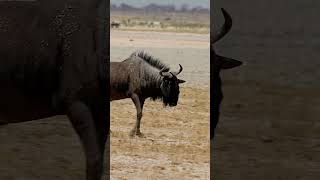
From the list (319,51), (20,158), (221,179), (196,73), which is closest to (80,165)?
(20,158)

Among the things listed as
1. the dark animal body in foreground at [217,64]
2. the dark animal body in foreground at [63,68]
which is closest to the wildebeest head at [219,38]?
the dark animal body in foreground at [217,64]

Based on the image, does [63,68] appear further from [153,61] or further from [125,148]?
[153,61]

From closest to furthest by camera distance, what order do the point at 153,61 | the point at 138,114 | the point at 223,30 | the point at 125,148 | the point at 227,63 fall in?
the point at 223,30
the point at 227,63
the point at 125,148
the point at 138,114
the point at 153,61

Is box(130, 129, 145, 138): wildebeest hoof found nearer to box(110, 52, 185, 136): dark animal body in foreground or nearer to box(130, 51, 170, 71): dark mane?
box(110, 52, 185, 136): dark animal body in foreground

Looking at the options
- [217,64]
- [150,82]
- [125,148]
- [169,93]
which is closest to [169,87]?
[169,93]

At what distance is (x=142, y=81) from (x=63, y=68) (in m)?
5.06

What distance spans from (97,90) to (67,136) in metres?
3.82

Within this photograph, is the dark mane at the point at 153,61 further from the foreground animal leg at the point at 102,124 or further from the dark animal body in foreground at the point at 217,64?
the foreground animal leg at the point at 102,124

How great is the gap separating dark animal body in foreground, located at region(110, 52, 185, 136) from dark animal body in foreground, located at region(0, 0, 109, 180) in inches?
178

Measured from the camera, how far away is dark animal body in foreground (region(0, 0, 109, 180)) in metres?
6.50

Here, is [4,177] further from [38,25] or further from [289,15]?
[289,15]

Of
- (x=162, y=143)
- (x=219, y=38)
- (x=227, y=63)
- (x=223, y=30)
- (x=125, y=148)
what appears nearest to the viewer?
(x=223, y=30)

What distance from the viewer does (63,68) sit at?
6.50m

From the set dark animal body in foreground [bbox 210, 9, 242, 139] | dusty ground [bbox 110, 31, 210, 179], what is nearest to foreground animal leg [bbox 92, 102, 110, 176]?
dusty ground [bbox 110, 31, 210, 179]
